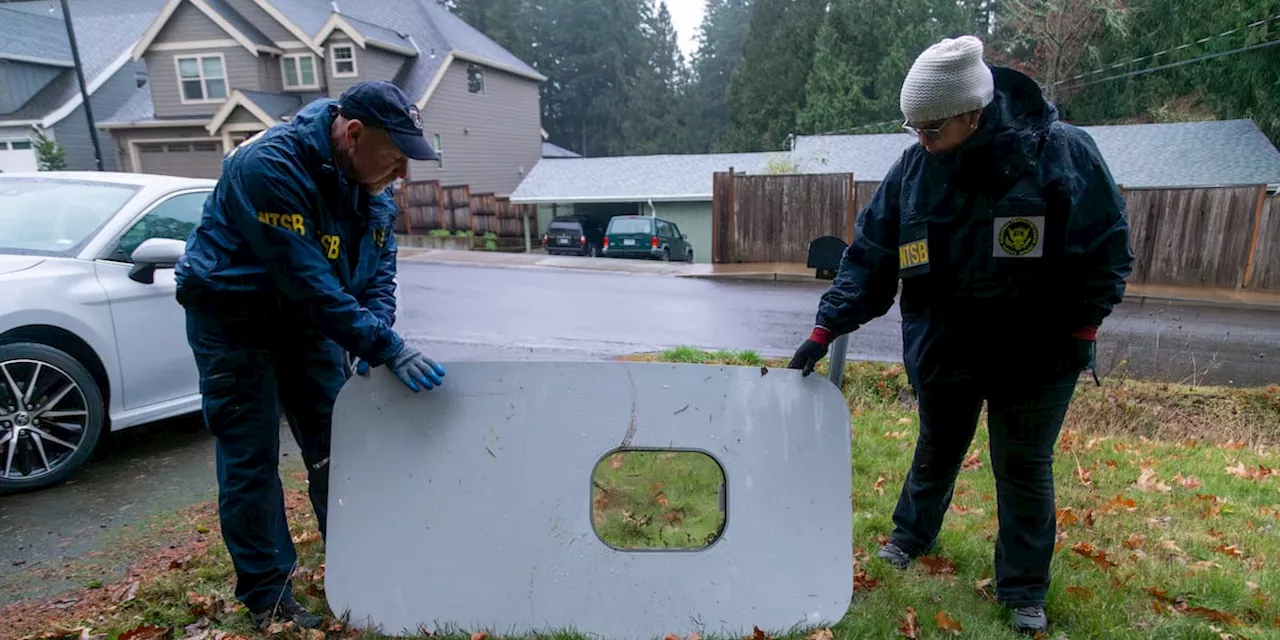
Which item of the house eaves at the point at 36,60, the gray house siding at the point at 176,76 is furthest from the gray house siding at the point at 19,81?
the gray house siding at the point at 176,76

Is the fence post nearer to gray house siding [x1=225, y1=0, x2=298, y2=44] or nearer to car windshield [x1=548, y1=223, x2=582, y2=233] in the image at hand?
car windshield [x1=548, y1=223, x2=582, y2=233]

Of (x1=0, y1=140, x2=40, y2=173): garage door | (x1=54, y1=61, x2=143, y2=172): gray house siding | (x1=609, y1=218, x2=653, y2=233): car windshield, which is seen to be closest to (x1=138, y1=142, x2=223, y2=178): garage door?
(x1=54, y1=61, x2=143, y2=172): gray house siding

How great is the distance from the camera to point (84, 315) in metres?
3.56

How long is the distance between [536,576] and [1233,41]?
2747 centimetres

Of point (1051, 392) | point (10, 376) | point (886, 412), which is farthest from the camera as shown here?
point (886, 412)

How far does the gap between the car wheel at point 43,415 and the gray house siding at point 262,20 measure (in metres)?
22.9

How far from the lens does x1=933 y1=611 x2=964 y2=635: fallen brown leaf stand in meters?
2.32

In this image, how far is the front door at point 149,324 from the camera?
12.2 ft

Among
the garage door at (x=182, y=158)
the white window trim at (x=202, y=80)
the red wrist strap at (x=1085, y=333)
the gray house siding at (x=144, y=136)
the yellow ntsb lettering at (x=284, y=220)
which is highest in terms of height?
the white window trim at (x=202, y=80)

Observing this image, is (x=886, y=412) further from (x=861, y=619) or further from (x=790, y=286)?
(x=790, y=286)

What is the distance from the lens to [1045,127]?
2.13 metres

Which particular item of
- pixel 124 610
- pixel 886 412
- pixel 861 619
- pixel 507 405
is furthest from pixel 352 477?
pixel 886 412

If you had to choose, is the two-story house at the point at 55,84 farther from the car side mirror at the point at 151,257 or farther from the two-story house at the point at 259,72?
the car side mirror at the point at 151,257

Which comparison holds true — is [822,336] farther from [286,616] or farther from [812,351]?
[286,616]
